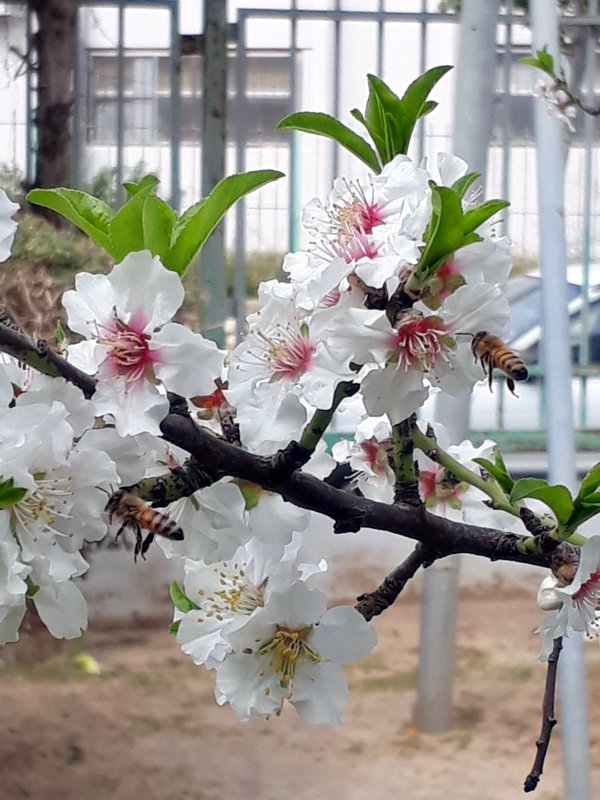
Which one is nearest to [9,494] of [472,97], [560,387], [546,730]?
[546,730]

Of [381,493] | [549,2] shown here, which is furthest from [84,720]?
[381,493]

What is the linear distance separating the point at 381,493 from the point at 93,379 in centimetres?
17

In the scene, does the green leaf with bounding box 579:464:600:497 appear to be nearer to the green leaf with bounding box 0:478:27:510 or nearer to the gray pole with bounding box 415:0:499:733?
the green leaf with bounding box 0:478:27:510

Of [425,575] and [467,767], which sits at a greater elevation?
[425,575]

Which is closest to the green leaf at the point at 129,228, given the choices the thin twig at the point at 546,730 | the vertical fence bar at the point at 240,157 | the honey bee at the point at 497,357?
the honey bee at the point at 497,357

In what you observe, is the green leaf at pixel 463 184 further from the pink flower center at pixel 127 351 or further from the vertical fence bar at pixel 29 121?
the vertical fence bar at pixel 29 121

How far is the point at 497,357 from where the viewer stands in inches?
13.8

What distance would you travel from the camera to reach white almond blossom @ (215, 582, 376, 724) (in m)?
0.41

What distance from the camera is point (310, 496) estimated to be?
0.37 metres

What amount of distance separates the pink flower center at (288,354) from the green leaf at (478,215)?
65 millimetres

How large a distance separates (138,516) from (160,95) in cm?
201

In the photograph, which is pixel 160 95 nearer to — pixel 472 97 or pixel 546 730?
pixel 472 97

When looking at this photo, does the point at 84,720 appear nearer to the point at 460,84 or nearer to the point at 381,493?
the point at 460,84

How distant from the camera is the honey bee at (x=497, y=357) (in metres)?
0.34
